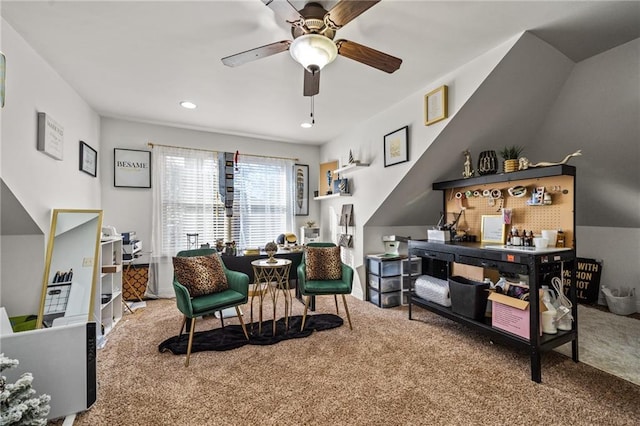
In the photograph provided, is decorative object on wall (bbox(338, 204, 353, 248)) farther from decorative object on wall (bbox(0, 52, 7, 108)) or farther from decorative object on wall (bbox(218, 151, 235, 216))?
decorative object on wall (bbox(0, 52, 7, 108))

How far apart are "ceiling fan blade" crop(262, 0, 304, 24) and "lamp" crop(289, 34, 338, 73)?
12 cm

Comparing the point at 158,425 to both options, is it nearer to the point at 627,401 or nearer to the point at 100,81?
the point at 627,401

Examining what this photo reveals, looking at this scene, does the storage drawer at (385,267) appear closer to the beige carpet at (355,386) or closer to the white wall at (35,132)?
the beige carpet at (355,386)

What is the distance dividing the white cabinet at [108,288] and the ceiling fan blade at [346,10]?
2887 millimetres

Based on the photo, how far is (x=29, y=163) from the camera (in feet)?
7.07

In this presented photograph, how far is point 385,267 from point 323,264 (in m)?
0.97

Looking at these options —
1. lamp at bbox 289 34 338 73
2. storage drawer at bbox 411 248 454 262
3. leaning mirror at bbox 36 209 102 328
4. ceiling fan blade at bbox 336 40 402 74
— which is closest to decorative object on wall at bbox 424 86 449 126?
ceiling fan blade at bbox 336 40 402 74

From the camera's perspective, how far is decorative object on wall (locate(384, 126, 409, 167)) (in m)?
3.17

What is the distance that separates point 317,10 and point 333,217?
Result: 3403 millimetres

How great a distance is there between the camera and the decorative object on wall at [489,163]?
2680 millimetres

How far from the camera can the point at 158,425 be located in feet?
5.12

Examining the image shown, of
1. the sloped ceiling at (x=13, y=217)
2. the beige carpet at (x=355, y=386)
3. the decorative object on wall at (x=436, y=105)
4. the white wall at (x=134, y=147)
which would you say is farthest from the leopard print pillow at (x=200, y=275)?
the decorative object on wall at (x=436, y=105)

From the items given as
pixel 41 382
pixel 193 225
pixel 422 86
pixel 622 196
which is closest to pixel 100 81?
pixel 193 225

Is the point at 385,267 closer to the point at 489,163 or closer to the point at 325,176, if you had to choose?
the point at 489,163
